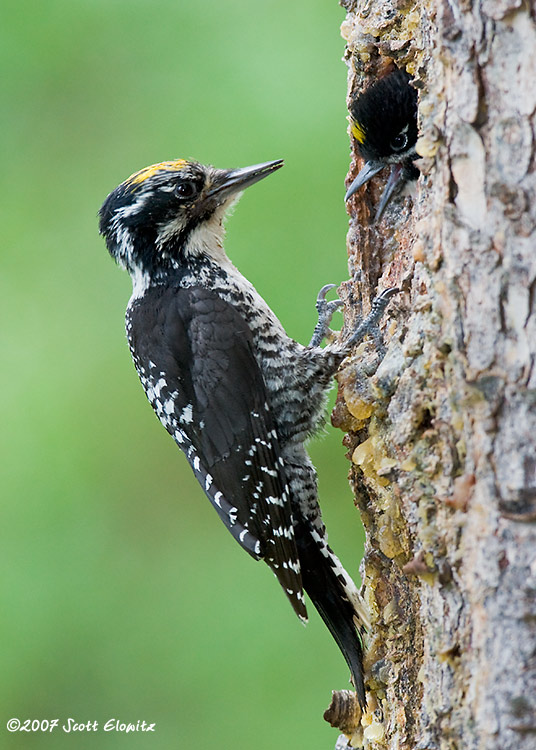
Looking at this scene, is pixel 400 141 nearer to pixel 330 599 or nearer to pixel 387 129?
pixel 387 129

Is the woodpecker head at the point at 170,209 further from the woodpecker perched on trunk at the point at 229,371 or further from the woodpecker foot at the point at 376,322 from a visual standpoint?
the woodpecker foot at the point at 376,322

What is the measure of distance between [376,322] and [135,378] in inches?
71.9

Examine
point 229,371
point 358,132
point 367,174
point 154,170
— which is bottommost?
point 229,371

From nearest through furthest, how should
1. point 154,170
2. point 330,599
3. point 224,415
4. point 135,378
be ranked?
point 330,599 → point 224,415 → point 154,170 → point 135,378

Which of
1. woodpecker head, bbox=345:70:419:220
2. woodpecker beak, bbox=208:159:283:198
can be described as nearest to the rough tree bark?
woodpecker head, bbox=345:70:419:220

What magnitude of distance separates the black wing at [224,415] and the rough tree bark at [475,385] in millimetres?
699

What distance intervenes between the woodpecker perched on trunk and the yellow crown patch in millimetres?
280

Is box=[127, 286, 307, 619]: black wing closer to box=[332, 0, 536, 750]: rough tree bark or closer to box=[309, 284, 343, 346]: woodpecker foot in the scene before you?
box=[309, 284, 343, 346]: woodpecker foot

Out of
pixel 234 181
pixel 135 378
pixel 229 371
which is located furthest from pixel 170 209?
pixel 135 378

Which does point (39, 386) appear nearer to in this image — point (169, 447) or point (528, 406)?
point (169, 447)

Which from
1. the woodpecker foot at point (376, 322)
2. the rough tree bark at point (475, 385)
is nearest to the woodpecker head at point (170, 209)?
the woodpecker foot at point (376, 322)

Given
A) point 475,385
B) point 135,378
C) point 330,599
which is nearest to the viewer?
point 475,385

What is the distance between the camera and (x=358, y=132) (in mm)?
2979

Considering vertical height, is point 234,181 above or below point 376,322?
above
